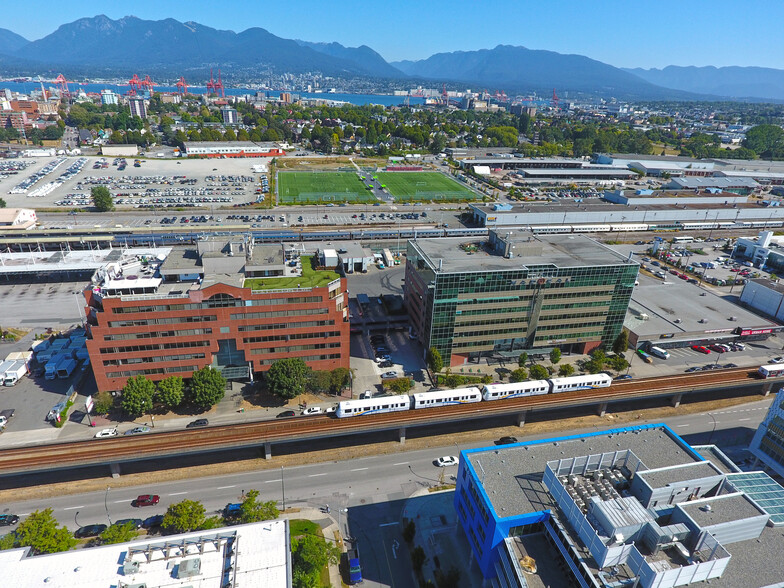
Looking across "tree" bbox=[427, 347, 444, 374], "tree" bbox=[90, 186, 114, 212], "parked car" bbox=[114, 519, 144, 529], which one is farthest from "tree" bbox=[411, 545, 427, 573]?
"tree" bbox=[90, 186, 114, 212]

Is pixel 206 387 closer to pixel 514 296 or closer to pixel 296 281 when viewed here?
pixel 296 281

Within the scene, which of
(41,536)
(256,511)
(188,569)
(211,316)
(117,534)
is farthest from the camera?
(211,316)

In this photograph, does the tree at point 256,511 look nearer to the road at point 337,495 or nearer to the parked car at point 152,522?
the road at point 337,495

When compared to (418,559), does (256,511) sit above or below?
above

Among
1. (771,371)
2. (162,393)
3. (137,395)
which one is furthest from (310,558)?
(771,371)

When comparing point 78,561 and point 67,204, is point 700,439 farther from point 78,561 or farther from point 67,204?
point 67,204

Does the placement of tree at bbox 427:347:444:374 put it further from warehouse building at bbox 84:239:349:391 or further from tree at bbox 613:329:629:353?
tree at bbox 613:329:629:353
